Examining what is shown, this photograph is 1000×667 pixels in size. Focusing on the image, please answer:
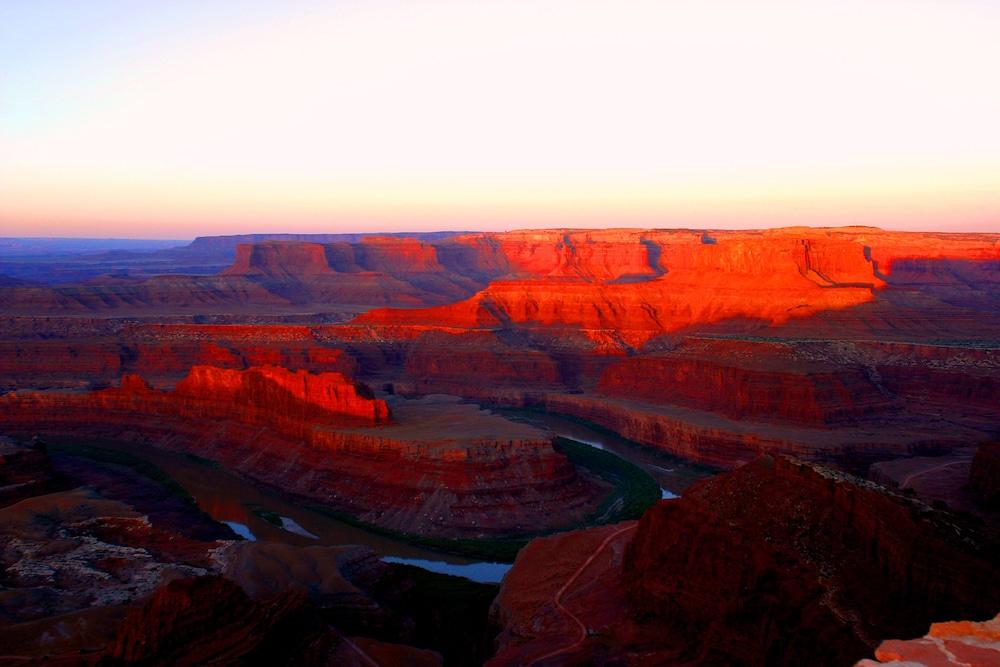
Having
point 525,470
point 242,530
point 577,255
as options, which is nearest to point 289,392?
point 242,530

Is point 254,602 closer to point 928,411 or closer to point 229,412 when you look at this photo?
point 229,412

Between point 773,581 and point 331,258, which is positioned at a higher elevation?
point 331,258

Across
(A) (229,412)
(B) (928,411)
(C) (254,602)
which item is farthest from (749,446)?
(C) (254,602)

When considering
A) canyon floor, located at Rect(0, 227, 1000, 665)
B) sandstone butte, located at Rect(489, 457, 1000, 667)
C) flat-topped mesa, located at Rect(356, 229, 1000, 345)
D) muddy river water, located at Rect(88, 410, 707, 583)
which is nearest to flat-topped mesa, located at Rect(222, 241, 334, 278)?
canyon floor, located at Rect(0, 227, 1000, 665)

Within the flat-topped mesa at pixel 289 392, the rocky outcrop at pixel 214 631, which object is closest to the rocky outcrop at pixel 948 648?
the rocky outcrop at pixel 214 631

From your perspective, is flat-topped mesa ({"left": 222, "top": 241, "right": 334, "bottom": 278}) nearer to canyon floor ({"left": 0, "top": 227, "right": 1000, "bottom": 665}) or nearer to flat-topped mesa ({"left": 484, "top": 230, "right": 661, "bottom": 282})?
canyon floor ({"left": 0, "top": 227, "right": 1000, "bottom": 665})

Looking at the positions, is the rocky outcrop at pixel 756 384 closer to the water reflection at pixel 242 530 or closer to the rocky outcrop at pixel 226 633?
the water reflection at pixel 242 530

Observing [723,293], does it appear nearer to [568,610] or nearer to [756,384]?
[756,384]
